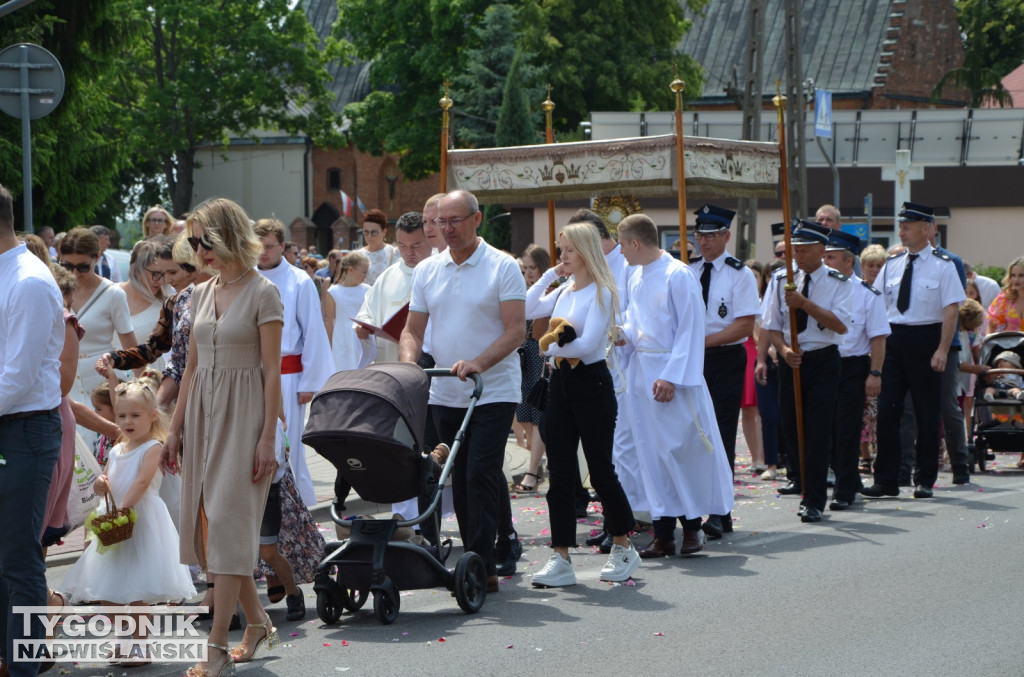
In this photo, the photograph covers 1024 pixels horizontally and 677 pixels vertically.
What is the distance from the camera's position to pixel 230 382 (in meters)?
6.03

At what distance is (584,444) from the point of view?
26.9ft

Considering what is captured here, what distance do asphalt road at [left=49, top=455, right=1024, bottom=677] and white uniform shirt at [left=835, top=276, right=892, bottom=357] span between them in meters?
1.73

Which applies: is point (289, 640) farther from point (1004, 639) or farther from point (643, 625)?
point (1004, 639)

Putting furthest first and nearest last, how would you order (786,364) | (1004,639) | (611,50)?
(611,50), (786,364), (1004,639)

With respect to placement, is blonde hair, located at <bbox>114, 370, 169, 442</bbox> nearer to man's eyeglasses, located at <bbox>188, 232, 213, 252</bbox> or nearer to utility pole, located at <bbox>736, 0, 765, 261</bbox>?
man's eyeglasses, located at <bbox>188, 232, 213, 252</bbox>

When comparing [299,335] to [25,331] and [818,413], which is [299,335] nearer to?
[25,331]

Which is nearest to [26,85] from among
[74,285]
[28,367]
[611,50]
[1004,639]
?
[74,285]

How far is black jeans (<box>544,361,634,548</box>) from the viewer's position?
8.05 m

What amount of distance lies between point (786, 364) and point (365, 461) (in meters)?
4.88

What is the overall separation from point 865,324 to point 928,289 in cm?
103

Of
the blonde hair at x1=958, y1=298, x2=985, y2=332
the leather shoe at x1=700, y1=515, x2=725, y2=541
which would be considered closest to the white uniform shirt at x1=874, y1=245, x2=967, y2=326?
the blonde hair at x1=958, y1=298, x2=985, y2=332

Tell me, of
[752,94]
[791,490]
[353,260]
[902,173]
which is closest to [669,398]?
[791,490]

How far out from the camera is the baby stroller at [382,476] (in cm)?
676

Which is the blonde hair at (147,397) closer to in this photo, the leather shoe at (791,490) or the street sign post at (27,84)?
the street sign post at (27,84)
